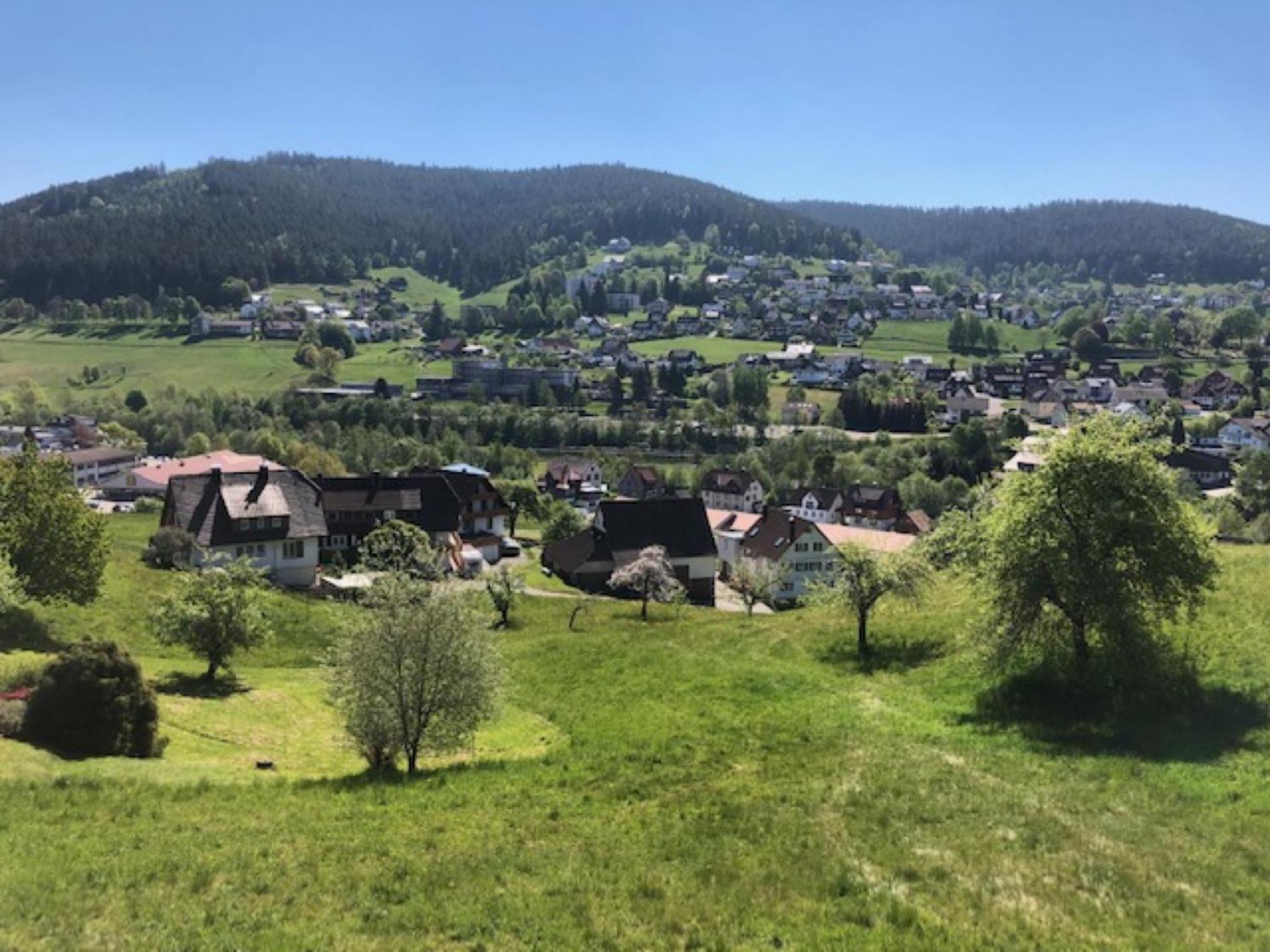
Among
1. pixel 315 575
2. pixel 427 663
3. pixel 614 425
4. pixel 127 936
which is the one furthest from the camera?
pixel 614 425

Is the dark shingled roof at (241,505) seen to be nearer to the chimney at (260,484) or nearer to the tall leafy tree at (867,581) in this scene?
the chimney at (260,484)

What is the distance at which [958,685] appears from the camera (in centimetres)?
3064

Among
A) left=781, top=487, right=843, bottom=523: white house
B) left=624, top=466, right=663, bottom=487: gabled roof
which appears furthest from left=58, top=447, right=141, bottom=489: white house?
left=781, top=487, right=843, bottom=523: white house

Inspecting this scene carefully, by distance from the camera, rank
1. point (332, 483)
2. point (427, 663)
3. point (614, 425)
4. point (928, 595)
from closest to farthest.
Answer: point (427, 663) → point (928, 595) → point (332, 483) → point (614, 425)

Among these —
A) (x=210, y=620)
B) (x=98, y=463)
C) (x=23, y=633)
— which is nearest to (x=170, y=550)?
(x=23, y=633)

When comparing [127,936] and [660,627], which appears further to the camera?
[660,627]

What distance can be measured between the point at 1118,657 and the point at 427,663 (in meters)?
20.0

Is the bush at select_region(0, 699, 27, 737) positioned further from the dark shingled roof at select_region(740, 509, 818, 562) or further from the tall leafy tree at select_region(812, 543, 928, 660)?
the dark shingled roof at select_region(740, 509, 818, 562)

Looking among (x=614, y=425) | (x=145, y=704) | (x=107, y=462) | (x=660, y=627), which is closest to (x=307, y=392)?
(x=107, y=462)

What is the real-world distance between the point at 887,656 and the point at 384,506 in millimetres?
50827

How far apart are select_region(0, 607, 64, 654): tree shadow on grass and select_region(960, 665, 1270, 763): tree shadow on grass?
35747 mm

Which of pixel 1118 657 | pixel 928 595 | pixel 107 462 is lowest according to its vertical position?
pixel 107 462

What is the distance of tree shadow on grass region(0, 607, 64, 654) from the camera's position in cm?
3581

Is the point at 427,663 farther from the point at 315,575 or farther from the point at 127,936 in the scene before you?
the point at 315,575
